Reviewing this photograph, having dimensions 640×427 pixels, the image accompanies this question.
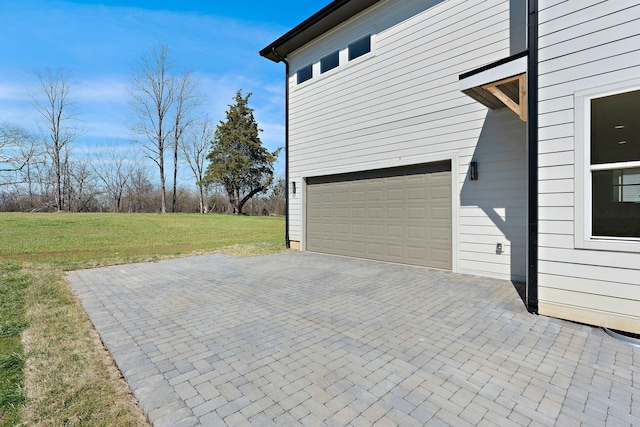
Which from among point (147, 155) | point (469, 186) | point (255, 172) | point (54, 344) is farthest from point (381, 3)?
point (147, 155)

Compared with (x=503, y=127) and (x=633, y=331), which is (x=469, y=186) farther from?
(x=633, y=331)

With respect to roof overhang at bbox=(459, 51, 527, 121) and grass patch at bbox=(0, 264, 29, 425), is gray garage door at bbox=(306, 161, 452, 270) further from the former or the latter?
grass patch at bbox=(0, 264, 29, 425)

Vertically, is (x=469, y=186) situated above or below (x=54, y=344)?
above

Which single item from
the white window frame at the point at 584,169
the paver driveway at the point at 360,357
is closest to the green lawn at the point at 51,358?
the paver driveway at the point at 360,357

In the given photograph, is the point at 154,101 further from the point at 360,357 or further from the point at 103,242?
the point at 360,357

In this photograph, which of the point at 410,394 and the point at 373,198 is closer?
the point at 410,394

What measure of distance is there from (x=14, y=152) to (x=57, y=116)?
5.28 meters

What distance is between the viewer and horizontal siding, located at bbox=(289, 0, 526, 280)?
5.17 m

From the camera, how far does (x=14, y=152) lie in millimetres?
Answer: 23094

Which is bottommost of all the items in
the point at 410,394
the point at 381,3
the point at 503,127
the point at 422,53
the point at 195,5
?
the point at 410,394

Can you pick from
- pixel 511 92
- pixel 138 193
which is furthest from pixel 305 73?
pixel 138 193

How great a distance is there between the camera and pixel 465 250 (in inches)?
223

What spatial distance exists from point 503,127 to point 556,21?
1871 mm

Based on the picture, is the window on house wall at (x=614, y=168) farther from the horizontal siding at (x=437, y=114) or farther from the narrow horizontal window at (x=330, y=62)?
the narrow horizontal window at (x=330, y=62)
